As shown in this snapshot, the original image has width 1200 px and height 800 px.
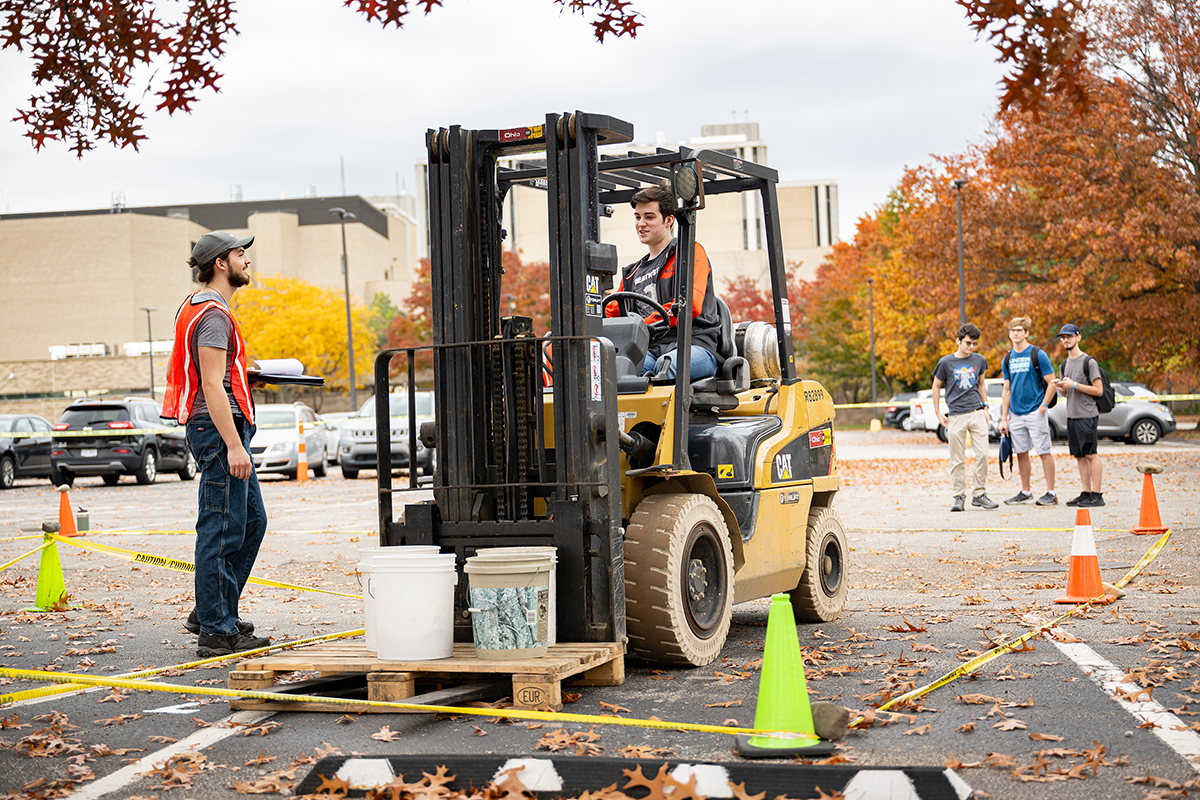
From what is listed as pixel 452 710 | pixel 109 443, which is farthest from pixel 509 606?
pixel 109 443

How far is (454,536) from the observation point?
20.1 feet

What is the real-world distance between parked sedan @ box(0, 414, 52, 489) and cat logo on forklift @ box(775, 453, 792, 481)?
22192 millimetres

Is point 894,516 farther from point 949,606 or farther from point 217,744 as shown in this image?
Result: point 217,744

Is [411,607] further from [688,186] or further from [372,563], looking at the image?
[688,186]

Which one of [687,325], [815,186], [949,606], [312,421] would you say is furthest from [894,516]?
[815,186]

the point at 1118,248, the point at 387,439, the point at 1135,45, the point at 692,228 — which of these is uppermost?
the point at 1135,45

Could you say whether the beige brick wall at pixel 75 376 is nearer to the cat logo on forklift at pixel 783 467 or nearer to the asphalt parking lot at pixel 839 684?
the asphalt parking lot at pixel 839 684

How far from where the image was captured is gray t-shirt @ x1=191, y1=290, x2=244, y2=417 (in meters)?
6.57

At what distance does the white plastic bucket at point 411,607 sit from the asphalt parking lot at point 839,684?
315mm

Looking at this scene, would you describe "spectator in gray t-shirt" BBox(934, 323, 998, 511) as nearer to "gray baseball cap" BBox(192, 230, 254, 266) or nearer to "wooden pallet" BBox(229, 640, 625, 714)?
"gray baseball cap" BBox(192, 230, 254, 266)

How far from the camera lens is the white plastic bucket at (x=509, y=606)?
213 inches

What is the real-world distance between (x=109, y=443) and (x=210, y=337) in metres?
20.4

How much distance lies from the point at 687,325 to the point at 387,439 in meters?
1.68

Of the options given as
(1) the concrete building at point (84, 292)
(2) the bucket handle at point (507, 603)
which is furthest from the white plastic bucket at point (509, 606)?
(1) the concrete building at point (84, 292)
